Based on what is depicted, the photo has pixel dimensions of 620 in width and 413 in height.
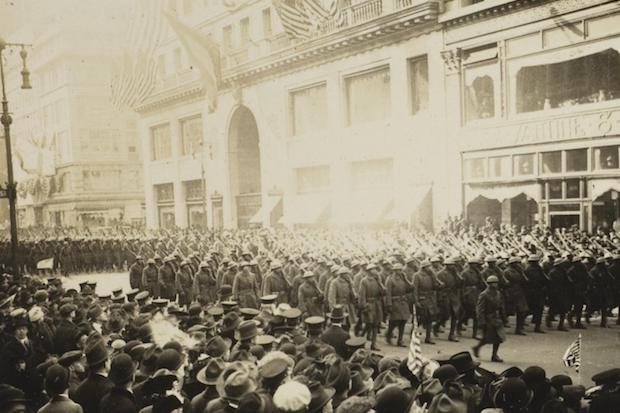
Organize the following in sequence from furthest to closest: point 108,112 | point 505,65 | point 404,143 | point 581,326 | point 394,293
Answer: point 108,112, point 404,143, point 505,65, point 581,326, point 394,293

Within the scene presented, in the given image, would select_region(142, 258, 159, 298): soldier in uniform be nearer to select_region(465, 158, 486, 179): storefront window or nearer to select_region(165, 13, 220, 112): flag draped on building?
select_region(465, 158, 486, 179): storefront window

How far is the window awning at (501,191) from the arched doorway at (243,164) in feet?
57.7

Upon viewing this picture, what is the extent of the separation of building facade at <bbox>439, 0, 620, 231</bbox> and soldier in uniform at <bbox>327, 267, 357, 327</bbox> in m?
11.8

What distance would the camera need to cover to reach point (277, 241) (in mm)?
25375

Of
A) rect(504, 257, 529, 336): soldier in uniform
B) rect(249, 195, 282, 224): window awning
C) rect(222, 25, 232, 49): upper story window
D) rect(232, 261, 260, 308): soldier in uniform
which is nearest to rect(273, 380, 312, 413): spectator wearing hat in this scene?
rect(504, 257, 529, 336): soldier in uniform

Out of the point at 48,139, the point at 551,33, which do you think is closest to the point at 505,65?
the point at 551,33

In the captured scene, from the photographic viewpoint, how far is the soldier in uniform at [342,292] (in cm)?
1368

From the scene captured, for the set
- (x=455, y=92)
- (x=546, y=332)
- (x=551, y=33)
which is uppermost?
(x=551, y=33)

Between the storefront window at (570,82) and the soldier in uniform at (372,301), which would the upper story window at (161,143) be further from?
the soldier in uniform at (372,301)

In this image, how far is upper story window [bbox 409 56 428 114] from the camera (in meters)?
27.5

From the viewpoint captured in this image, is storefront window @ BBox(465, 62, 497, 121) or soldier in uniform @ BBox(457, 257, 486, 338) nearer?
soldier in uniform @ BBox(457, 257, 486, 338)

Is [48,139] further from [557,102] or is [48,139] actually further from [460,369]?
[460,369]

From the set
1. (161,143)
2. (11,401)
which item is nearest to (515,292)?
(11,401)

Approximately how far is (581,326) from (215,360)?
37.9 feet
